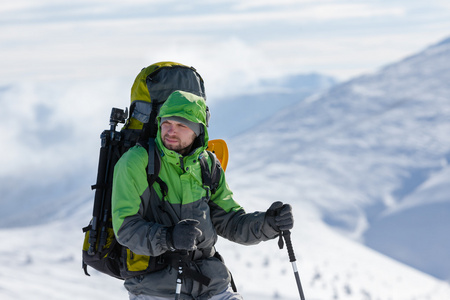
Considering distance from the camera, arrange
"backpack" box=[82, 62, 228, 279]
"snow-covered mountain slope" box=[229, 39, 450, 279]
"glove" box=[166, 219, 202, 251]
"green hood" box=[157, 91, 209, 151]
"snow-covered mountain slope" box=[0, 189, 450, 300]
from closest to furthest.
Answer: "glove" box=[166, 219, 202, 251], "green hood" box=[157, 91, 209, 151], "backpack" box=[82, 62, 228, 279], "snow-covered mountain slope" box=[0, 189, 450, 300], "snow-covered mountain slope" box=[229, 39, 450, 279]

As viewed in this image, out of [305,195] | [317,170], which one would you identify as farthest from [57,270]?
[317,170]

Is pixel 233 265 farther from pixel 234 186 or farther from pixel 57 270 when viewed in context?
pixel 234 186

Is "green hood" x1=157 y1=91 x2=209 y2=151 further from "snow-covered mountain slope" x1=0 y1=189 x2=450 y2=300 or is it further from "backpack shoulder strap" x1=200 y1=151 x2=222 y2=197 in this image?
"snow-covered mountain slope" x1=0 y1=189 x2=450 y2=300

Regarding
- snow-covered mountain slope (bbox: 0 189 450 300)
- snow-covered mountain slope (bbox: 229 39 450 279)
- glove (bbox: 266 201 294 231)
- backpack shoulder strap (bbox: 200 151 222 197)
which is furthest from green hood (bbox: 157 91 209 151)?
snow-covered mountain slope (bbox: 229 39 450 279)

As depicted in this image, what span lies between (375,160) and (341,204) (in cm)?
477

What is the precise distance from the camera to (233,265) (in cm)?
1103

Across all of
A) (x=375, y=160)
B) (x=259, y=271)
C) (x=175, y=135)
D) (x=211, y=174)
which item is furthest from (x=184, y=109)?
(x=375, y=160)

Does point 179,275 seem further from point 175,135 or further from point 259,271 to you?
point 259,271

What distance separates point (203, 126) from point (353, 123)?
2757 centimetres

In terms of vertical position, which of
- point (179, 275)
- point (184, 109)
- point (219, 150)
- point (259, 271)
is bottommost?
point (179, 275)

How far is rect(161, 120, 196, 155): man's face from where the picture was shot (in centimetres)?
338

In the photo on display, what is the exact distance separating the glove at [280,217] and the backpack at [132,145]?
1.26 ft

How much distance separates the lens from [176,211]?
3.33 meters

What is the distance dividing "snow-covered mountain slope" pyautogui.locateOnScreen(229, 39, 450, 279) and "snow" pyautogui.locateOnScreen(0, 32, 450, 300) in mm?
59
